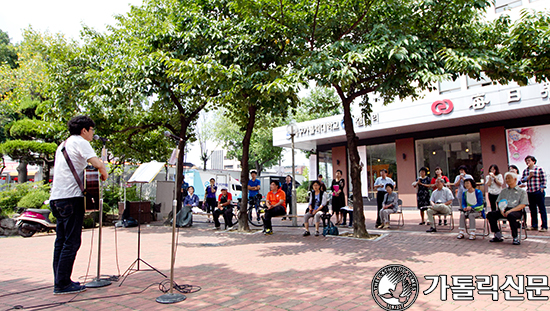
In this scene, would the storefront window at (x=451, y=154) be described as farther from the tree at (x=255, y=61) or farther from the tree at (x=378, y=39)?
the tree at (x=255, y=61)

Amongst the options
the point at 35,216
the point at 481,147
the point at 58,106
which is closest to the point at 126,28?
the point at 58,106

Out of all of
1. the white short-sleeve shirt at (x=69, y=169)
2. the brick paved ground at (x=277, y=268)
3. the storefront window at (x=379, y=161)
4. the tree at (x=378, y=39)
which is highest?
the tree at (x=378, y=39)

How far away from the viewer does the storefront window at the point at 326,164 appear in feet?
77.3

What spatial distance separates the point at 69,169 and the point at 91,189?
34cm

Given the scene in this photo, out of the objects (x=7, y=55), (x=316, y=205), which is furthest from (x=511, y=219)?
(x=7, y=55)

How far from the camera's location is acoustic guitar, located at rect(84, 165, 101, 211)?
4.00m

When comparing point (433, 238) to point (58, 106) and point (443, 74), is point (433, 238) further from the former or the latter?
point (58, 106)

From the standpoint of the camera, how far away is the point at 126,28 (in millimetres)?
12078

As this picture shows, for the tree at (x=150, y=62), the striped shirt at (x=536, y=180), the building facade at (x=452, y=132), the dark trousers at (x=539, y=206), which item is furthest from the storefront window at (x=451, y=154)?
the tree at (x=150, y=62)

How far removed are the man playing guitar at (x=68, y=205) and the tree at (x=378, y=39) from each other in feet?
13.9

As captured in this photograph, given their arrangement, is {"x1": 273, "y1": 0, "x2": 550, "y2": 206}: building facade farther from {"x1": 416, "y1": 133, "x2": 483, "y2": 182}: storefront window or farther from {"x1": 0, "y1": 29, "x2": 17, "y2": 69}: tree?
{"x1": 0, "y1": 29, "x2": 17, "y2": 69}: tree

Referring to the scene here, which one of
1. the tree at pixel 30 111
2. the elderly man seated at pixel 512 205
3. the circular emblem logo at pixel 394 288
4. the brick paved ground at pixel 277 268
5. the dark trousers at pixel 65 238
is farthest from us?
the tree at pixel 30 111

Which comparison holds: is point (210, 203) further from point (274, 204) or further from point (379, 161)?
point (379, 161)

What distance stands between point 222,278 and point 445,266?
11.1ft
